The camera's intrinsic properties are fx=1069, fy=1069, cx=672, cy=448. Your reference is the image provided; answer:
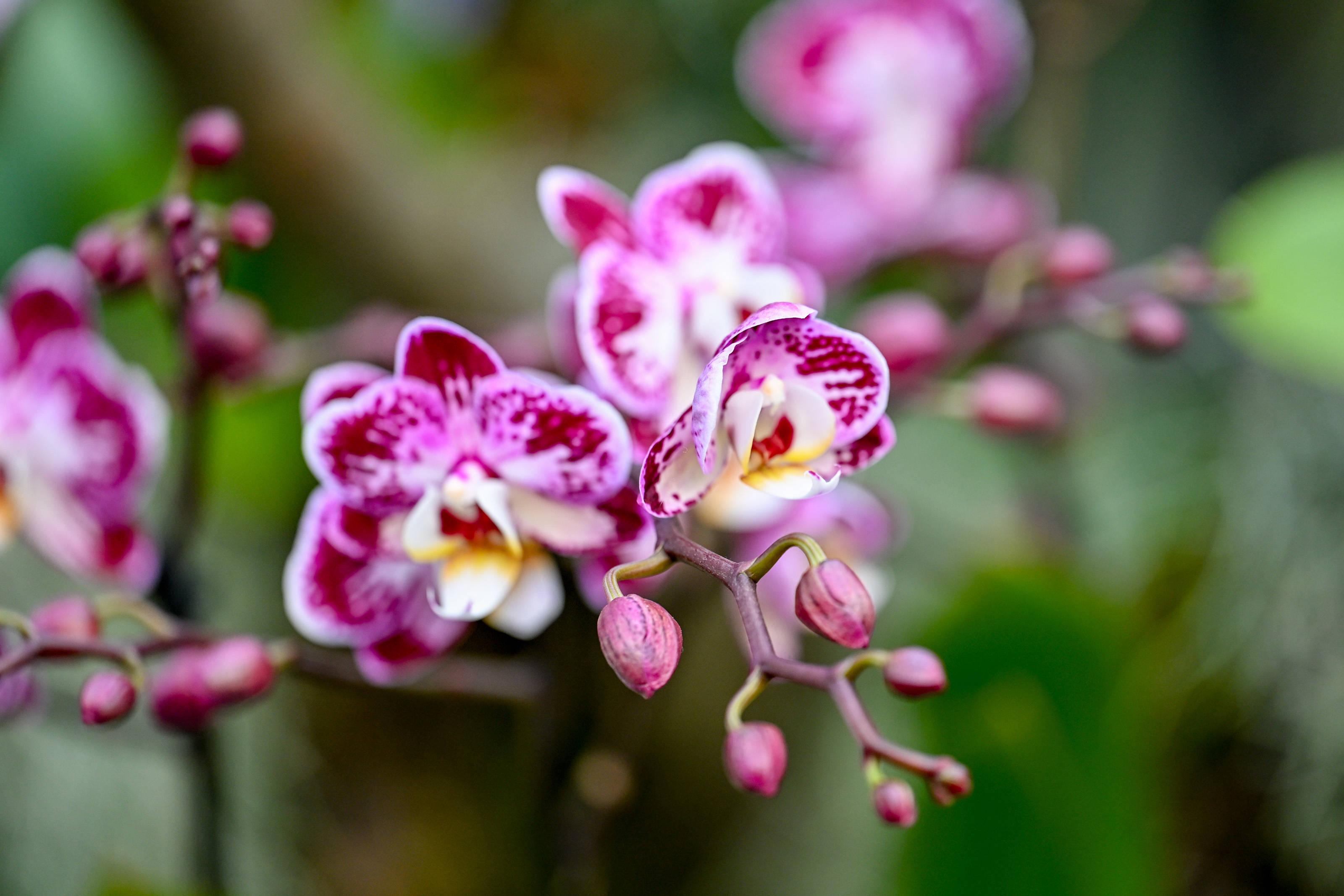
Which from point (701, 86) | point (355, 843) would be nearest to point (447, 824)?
point (355, 843)

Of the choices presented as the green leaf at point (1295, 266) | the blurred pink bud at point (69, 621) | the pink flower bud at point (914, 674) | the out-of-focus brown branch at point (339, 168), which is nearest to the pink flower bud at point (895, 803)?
the pink flower bud at point (914, 674)

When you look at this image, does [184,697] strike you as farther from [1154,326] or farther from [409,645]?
[1154,326]

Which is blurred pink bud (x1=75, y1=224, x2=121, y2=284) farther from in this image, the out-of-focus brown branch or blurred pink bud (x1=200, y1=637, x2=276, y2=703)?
the out-of-focus brown branch

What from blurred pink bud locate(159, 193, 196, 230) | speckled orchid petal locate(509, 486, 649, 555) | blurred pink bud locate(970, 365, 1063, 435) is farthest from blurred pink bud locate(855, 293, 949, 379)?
blurred pink bud locate(159, 193, 196, 230)

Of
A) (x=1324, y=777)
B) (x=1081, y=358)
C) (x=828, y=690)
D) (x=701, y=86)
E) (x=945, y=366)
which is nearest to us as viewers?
(x=828, y=690)

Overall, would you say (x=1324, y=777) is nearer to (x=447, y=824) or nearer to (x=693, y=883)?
(x=693, y=883)

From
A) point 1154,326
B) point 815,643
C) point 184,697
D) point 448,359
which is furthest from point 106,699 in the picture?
point 815,643

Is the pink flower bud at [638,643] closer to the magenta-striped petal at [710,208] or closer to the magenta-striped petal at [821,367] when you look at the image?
the magenta-striped petal at [821,367]
